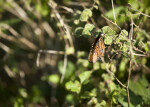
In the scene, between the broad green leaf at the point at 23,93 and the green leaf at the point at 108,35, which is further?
the broad green leaf at the point at 23,93

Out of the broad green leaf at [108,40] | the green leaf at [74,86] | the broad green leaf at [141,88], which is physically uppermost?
the broad green leaf at [108,40]

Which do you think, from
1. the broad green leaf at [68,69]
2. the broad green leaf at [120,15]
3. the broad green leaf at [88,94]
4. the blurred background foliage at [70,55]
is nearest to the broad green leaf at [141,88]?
the blurred background foliage at [70,55]

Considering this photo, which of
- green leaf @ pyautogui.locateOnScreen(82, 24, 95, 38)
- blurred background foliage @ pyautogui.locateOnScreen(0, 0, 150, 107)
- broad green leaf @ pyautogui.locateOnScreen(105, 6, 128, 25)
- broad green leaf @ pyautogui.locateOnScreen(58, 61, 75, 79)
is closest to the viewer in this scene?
green leaf @ pyautogui.locateOnScreen(82, 24, 95, 38)

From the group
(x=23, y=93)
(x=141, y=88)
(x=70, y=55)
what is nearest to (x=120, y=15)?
(x=141, y=88)

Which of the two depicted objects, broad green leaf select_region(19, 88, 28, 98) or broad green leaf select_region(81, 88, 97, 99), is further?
broad green leaf select_region(19, 88, 28, 98)

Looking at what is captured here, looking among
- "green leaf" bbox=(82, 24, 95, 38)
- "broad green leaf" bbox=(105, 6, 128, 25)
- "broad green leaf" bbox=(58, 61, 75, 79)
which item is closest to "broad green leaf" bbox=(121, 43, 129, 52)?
"green leaf" bbox=(82, 24, 95, 38)

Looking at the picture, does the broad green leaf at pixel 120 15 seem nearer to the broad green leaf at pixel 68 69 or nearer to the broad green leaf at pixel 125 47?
the broad green leaf at pixel 125 47

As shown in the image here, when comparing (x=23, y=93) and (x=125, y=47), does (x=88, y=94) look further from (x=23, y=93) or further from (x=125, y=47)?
(x=23, y=93)

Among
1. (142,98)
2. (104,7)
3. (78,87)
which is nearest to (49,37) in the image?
(104,7)

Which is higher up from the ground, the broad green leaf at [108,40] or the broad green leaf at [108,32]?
the broad green leaf at [108,32]

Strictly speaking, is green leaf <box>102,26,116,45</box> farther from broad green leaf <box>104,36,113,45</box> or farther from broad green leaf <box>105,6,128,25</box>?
broad green leaf <box>105,6,128,25</box>
